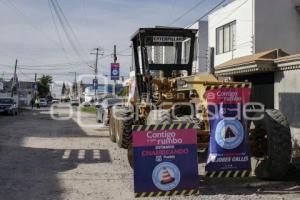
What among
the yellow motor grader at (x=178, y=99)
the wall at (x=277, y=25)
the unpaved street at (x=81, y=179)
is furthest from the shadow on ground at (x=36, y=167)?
the wall at (x=277, y=25)

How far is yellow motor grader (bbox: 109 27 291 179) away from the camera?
32.8ft

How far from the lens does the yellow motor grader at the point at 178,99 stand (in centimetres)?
998

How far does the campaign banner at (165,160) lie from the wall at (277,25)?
14.4 m

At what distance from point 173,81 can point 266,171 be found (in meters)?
3.77

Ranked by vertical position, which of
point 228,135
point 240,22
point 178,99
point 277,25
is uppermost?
point 240,22

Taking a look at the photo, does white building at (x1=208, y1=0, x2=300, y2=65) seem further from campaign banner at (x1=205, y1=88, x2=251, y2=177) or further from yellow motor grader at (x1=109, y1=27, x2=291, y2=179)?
campaign banner at (x1=205, y1=88, x2=251, y2=177)

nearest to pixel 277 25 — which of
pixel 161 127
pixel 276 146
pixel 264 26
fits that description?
pixel 264 26

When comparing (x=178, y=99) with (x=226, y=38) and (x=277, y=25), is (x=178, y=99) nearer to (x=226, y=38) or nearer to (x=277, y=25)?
(x=277, y=25)

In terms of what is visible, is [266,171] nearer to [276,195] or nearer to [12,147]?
[276,195]

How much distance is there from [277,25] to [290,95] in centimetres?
914

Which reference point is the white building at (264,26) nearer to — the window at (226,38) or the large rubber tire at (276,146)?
the window at (226,38)

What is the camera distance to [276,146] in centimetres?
985

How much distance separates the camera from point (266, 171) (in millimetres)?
10133

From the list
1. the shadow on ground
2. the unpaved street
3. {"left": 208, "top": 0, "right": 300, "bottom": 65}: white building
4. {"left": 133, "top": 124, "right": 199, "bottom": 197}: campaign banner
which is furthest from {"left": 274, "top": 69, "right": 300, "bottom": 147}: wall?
{"left": 208, "top": 0, "right": 300, "bottom": 65}: white building
